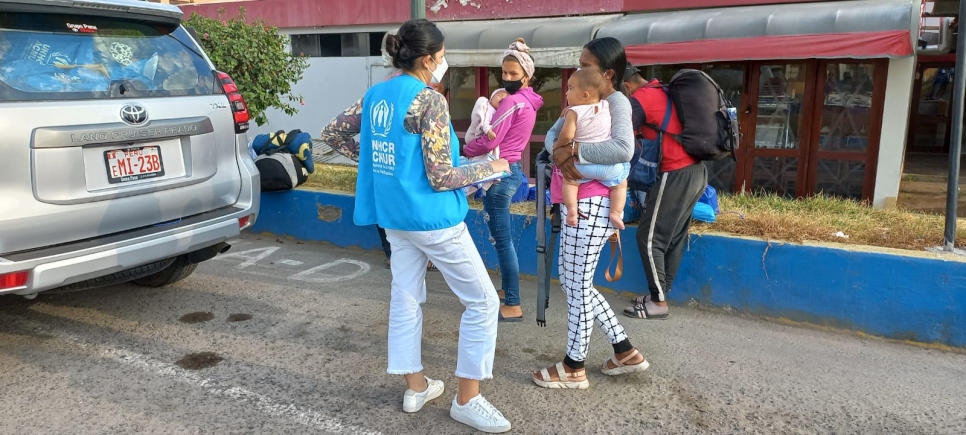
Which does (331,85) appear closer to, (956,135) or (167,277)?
(167,277)

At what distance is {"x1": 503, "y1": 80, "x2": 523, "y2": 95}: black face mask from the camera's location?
163 inches

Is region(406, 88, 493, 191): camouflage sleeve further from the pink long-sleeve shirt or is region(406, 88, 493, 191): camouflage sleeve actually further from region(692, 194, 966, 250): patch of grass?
region(692, 194, 966, 250): patch of grass

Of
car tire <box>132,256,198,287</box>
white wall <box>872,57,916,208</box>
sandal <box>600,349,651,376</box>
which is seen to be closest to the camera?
sandal <box>600,349,651,376</box>

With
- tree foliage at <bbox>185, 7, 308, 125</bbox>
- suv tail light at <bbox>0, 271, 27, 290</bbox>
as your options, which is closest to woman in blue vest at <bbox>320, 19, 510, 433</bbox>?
suv tail light at <bbox>0, 271, 27, 290</bbox>

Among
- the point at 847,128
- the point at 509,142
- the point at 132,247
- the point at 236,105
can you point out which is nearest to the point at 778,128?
the point at 847,128

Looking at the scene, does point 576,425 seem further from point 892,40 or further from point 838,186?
point 838,186

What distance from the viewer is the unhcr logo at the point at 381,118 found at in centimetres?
273

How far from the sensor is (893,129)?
26.8ft

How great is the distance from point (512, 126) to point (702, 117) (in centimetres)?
113

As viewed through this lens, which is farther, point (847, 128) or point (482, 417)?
point (847, 128)

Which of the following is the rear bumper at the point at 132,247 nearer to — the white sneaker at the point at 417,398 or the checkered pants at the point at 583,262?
the white sneaker at the point at 417,398

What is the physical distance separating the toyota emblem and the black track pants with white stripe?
2905mm

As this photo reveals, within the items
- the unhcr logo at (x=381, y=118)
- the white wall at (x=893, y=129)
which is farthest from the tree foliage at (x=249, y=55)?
the white wall at (x=893, y=129)

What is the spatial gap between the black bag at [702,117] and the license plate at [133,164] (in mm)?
2964
